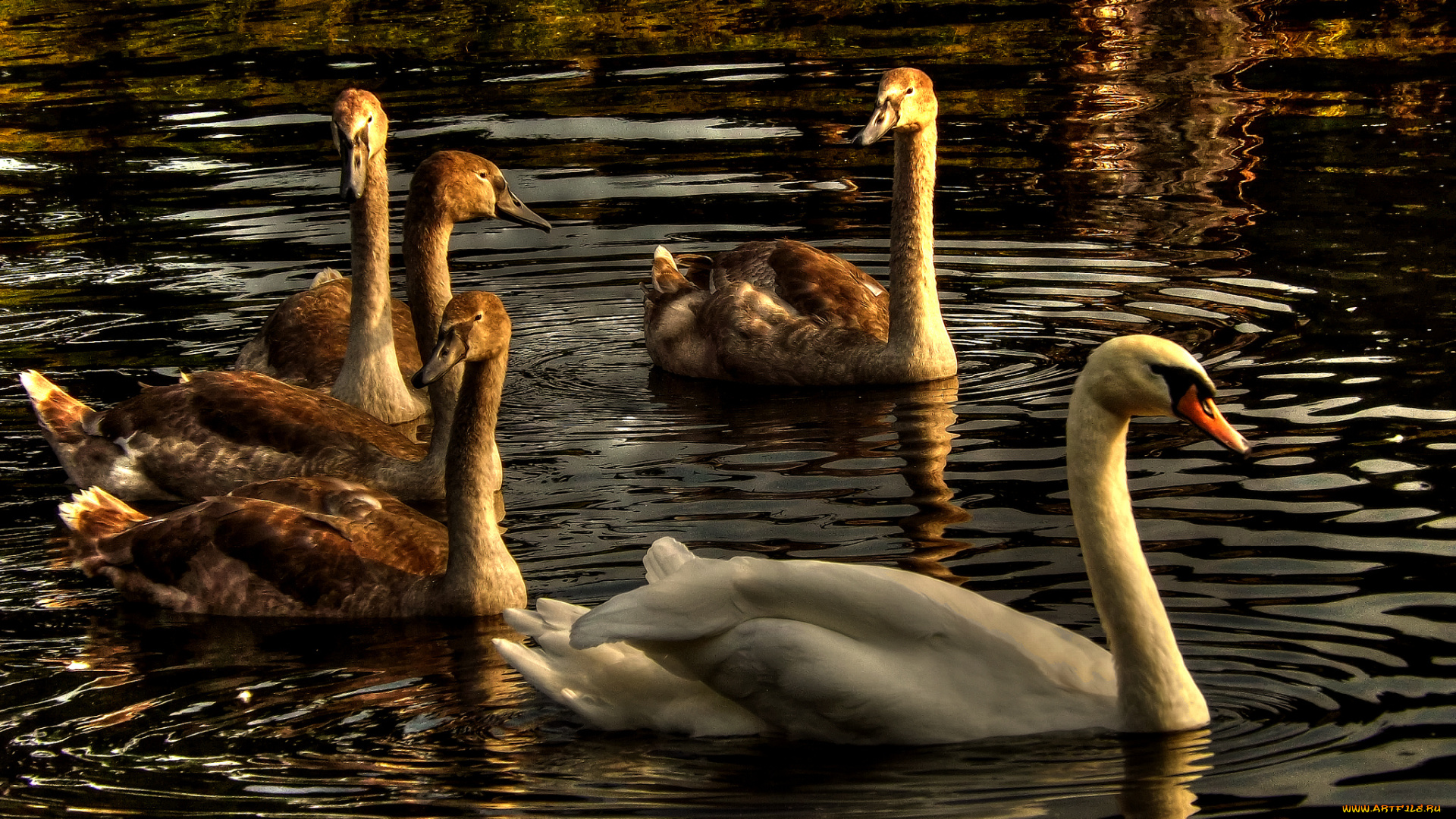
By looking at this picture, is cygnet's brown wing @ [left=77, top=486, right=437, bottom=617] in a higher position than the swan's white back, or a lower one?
lower

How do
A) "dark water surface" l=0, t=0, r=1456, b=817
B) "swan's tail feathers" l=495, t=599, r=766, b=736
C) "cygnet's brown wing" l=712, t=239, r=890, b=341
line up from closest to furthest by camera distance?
"dark water surface" l=0, t=0, r=1456, b=817, "swan's tail feathers" l=495, t=599, r=766, b=736, "cygnet's brown wing" l=712, t=239, r=890, b=341

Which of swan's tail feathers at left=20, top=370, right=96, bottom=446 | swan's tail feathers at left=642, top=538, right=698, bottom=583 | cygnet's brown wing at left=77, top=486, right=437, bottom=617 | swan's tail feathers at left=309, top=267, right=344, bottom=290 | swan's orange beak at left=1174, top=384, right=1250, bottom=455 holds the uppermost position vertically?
swan's orange beak at left=1174, top=384, right=1250, bottom=455

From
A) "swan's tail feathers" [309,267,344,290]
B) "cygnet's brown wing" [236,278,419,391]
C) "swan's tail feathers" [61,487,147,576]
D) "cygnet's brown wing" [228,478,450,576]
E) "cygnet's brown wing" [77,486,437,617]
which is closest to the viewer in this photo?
"cygnet's brown wing" [77,486,437,617]

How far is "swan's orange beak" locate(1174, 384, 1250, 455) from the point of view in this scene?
6.11m

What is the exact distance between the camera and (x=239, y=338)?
40.9 ft

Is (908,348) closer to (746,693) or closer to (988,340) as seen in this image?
(988,340)

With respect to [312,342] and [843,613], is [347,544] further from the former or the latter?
[312,342]

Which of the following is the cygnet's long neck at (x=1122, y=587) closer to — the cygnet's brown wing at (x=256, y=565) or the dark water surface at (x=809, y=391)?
the dark water surface at (x=809, y=391)

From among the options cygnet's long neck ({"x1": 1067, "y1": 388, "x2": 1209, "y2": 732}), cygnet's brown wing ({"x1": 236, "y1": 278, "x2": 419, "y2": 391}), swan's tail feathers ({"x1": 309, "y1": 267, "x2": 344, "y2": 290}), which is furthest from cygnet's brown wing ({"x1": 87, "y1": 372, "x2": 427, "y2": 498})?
cygnet's long neck ({"x1": 1067, "y1": 388, "x2": 1209, "y2": 732})

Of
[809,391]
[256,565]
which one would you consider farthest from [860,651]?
[809,391]

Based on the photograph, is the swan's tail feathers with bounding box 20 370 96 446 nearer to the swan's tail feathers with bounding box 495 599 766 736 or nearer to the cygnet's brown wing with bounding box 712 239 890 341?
the cygnet's brown wing with bounding box 712 239 890 341

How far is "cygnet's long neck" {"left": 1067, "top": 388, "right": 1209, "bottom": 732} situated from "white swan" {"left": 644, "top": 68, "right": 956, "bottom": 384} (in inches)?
191

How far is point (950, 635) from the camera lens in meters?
6.09

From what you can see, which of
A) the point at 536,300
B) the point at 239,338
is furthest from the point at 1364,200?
the point at 239,338
